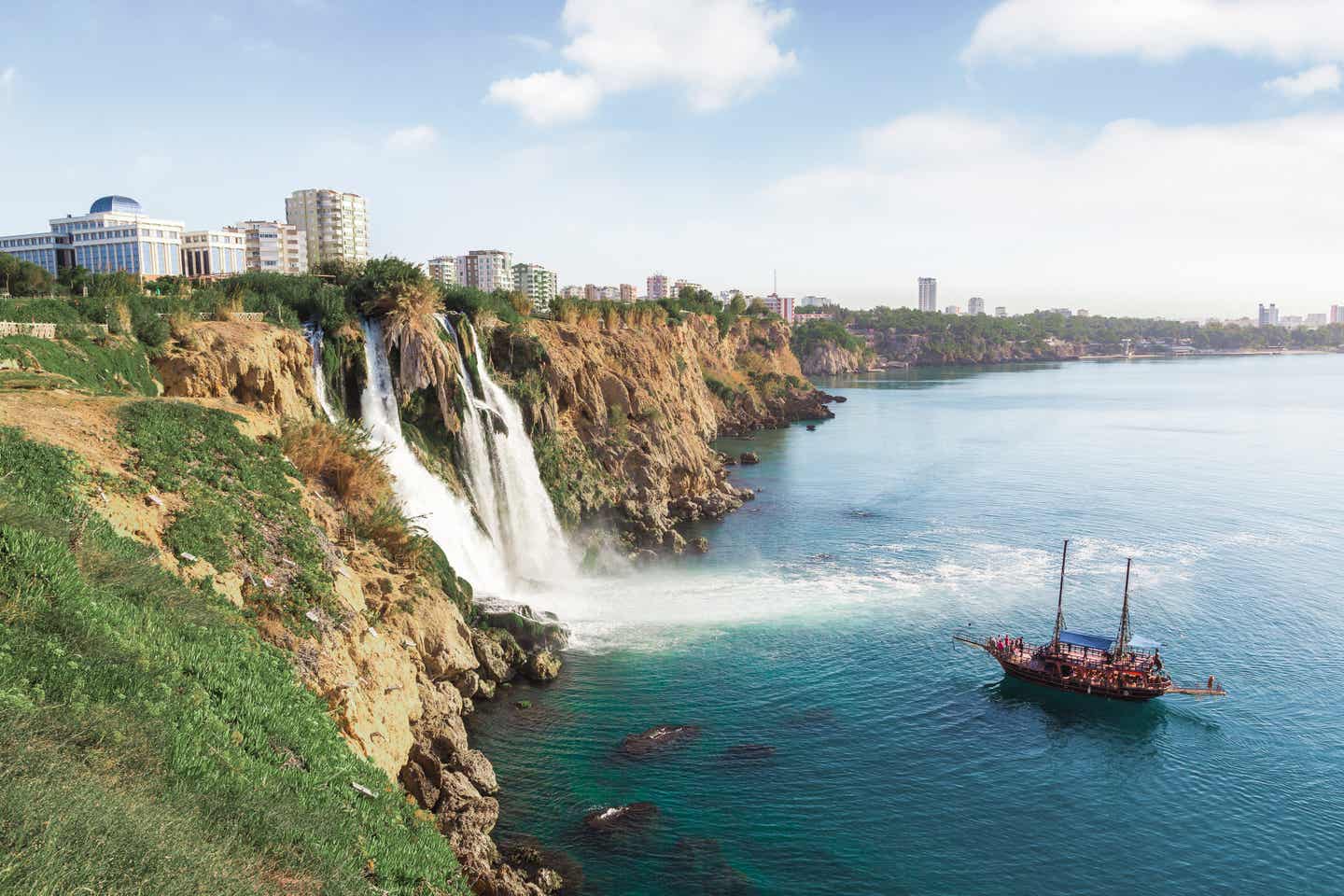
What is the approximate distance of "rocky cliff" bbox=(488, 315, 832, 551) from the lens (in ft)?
155

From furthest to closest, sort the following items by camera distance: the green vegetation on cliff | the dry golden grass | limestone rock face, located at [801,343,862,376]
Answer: limestone rock face, located at [801,343,862,376], the dry golden grass, the green vegetation on cliff

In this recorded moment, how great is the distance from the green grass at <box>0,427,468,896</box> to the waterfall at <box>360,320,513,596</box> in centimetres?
1541

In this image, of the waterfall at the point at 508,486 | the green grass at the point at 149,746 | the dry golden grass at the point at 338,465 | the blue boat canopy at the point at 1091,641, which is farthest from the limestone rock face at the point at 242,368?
the blue boat canopy at the point at 1091,641

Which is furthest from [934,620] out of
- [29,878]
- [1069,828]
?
[29,878]

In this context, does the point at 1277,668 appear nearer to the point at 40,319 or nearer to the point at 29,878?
the point at 29,878

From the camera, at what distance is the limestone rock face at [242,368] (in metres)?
27.9

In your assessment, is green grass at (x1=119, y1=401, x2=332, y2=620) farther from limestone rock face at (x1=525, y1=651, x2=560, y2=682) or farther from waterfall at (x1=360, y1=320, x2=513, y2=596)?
limestone rock face at (x1=525, y1=651, x2=560, y2=682)

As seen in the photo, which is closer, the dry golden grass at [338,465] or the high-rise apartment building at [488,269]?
the dry golden grass at [338,465]

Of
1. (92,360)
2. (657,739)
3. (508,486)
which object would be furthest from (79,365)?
(657,739)

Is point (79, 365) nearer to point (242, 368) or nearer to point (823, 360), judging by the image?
point (242, 368)

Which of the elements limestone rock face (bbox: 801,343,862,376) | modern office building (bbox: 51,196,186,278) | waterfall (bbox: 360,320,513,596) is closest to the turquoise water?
waterfall (bbox: 360,320,513,596)

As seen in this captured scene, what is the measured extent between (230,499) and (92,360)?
9.12 metres

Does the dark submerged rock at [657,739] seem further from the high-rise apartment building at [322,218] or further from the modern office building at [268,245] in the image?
the high-rise apartment building at [322,218]

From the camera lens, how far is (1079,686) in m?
29.2
